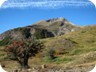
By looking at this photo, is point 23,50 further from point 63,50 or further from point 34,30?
point 63,50

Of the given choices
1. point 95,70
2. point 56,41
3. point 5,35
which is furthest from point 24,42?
point 56,41

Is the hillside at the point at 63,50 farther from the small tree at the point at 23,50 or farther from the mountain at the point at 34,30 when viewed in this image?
the small tree at the point at 23,50

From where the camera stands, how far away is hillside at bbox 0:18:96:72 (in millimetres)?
14727

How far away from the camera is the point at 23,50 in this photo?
1516 centimetres

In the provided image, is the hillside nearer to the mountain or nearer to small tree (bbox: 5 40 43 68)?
the mountain

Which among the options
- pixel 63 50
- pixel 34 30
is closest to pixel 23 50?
pixel 34 30

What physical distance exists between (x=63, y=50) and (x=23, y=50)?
12335 millimetres

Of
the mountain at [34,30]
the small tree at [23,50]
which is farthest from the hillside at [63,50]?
the small tree at [23,50]

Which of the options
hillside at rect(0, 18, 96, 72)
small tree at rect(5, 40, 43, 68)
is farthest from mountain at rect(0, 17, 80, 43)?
small tree at rect(5, 40, 43, 68)

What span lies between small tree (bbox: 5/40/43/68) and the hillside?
289 mm

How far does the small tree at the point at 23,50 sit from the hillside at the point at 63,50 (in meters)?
0.29

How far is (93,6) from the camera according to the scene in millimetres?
12047

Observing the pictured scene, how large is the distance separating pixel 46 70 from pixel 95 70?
6.87 ft

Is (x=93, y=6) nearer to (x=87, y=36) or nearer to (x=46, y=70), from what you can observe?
(x=46, y=70)
